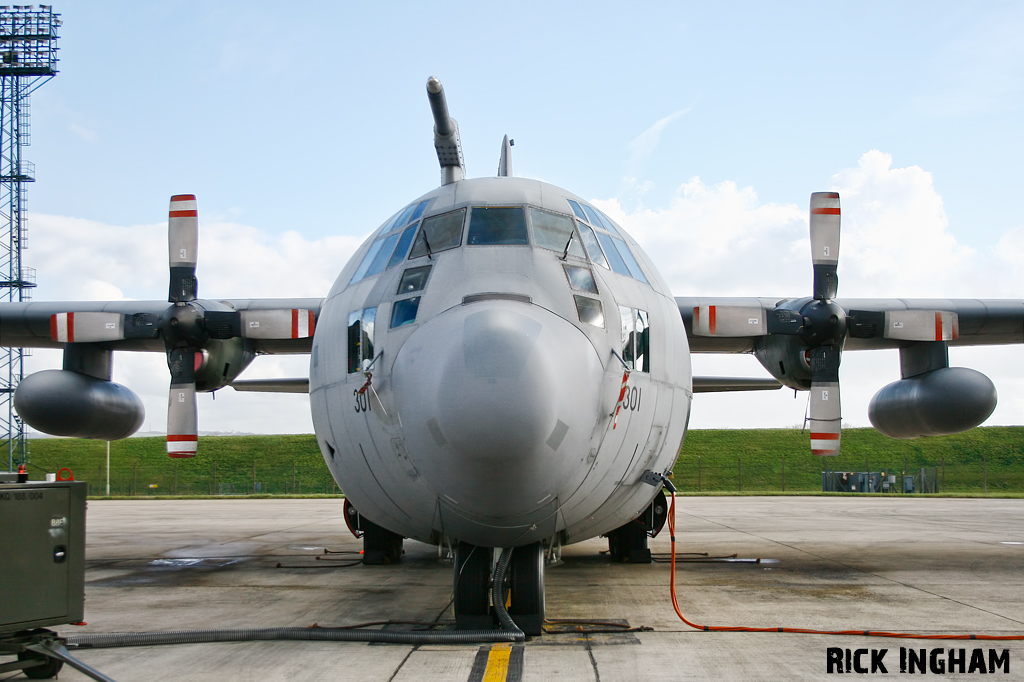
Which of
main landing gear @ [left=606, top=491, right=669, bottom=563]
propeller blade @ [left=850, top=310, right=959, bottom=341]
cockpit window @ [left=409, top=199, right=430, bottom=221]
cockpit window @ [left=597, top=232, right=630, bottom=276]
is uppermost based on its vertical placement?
cockpit window @ [left=409, top=199, right=430, bottom=221]

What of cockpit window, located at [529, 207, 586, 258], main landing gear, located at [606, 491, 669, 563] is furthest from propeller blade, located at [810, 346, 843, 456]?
cockpit window, located at [529, 207, 586, 258]

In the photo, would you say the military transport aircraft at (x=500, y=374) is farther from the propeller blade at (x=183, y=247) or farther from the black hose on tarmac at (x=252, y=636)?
the propeller blade at (x=183, y=247)

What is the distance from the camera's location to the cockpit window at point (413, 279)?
18.2 ft

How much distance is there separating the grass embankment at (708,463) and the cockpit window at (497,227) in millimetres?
34845

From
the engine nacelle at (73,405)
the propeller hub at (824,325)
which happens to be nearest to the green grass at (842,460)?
the propeller hub at (824,325)

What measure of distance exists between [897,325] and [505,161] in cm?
571

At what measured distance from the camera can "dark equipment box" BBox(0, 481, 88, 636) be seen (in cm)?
513

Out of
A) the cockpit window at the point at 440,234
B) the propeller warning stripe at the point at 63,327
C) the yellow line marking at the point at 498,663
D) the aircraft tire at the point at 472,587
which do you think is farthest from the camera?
the propeller warning stripe at the point at 63,327

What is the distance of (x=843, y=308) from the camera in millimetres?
11484

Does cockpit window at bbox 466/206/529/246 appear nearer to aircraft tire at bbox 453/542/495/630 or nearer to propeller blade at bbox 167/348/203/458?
aircraft tire at bbox 453/542/495/630

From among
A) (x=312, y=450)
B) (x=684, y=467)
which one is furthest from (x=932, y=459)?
(x=312, y=450)

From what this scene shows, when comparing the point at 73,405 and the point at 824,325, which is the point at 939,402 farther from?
the point at 73,405

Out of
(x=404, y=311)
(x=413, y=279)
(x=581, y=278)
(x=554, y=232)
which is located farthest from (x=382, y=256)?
(x=581, y=278)

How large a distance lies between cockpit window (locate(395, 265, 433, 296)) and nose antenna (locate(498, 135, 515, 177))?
14.2ft
